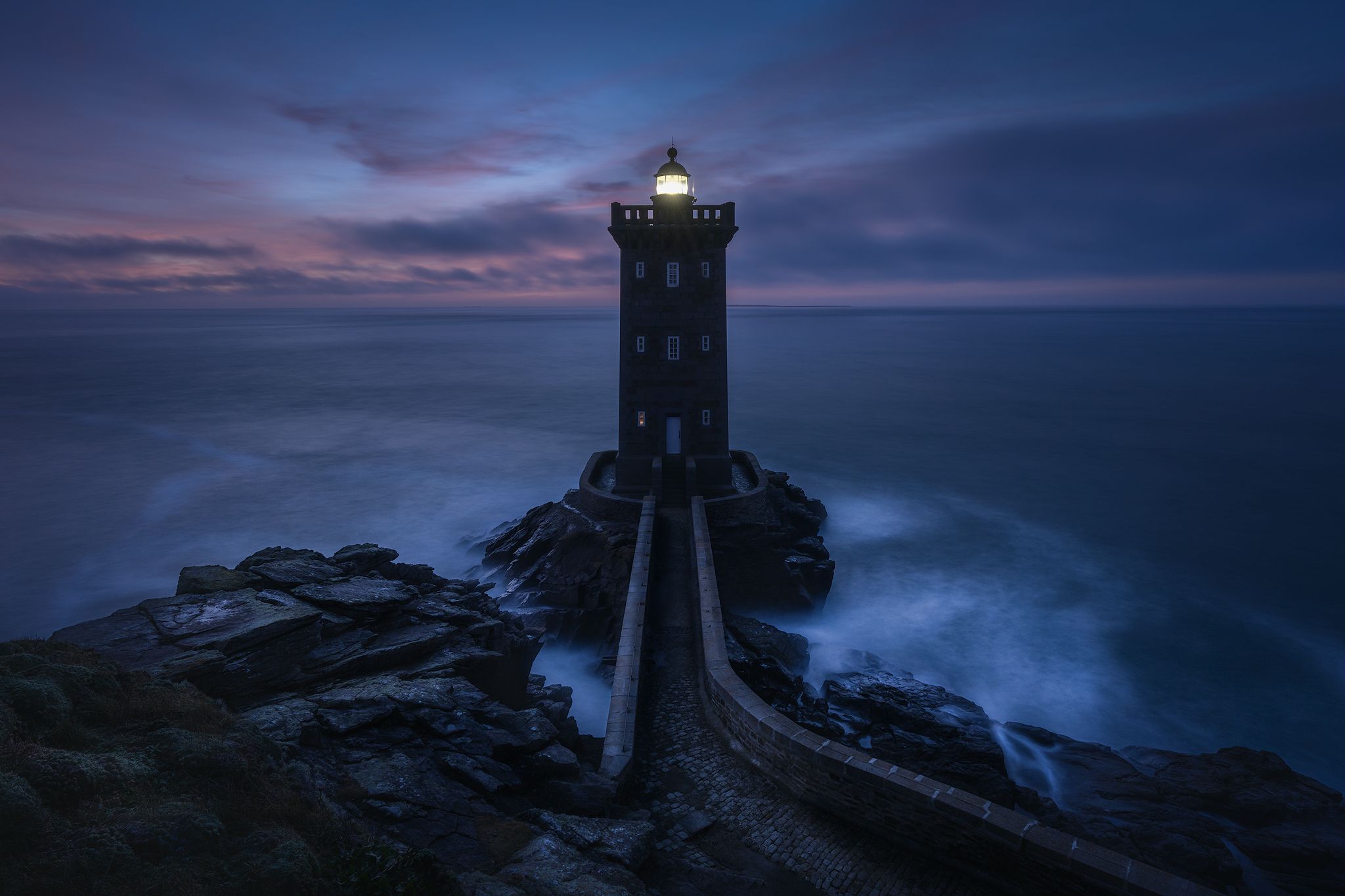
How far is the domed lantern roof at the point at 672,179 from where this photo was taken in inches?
727

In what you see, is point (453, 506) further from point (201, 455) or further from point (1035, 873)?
point (1035, 873)

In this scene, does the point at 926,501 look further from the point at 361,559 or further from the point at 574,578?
the point at 361,559

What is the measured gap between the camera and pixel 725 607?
57.4 feet

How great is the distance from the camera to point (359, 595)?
1117 cm

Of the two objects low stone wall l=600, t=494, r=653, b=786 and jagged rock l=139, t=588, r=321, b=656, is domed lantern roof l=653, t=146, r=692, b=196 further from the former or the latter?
jagged rock l=139, t=588, r=321, b=656

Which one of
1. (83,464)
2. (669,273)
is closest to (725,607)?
(669,273)

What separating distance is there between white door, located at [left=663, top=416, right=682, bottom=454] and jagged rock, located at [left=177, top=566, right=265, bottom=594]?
11268 mm

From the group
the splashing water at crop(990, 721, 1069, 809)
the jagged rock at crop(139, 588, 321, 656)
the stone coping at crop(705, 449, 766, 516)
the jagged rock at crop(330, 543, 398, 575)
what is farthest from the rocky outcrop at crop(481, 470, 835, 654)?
the jagged rock at crop(139, 588, 321, 656)

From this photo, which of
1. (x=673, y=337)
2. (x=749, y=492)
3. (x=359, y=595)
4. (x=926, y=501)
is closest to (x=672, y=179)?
(x=673, y=337)

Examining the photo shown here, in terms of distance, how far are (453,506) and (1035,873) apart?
27813 millimetres

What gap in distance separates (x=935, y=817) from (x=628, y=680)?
4.74 m

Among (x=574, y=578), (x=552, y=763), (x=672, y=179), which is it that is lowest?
(x=574, y=578)

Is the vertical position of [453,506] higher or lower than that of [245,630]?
lower

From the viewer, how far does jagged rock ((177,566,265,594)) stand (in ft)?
34.9
